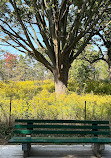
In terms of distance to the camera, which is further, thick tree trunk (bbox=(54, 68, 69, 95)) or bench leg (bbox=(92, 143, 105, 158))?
thick tree trunk (bbox=(54, 68, 69, 95))

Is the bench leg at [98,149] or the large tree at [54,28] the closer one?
the bench leg at [98,149]

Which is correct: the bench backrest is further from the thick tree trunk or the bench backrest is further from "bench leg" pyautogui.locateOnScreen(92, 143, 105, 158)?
the thick tree trunk

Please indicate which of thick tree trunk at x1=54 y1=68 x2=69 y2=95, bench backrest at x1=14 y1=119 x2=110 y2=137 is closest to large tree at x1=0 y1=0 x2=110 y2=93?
thick tree trunk at x1=54 y1=68 x2=69 y2=95

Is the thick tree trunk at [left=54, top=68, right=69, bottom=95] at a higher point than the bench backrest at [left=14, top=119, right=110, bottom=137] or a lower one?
higher

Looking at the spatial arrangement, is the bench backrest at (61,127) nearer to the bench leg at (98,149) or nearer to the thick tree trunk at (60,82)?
the bench leg at (98,149)

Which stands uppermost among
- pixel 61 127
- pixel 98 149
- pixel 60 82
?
pixel 60 82

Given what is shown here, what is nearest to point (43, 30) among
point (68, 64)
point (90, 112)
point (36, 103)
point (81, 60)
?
point (68, 64)

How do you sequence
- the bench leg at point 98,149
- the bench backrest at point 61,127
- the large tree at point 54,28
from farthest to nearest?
the large tree at point 54,28 → the bench backrest at point 61,127 → the bench leg at point 98,149

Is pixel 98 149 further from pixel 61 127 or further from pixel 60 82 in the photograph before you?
pixel 60 82

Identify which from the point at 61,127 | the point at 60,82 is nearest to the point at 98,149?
the point at 61,127

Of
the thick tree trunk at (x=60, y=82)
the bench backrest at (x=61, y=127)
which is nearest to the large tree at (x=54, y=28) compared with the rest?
the thick tree trunk at (x=60, y=82)

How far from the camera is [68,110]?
536 centimetres

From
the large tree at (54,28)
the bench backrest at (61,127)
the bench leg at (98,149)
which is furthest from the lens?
the large tree at (54,28)

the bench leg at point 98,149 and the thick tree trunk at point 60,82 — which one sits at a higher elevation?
the thick tree trunk at point 60,82
